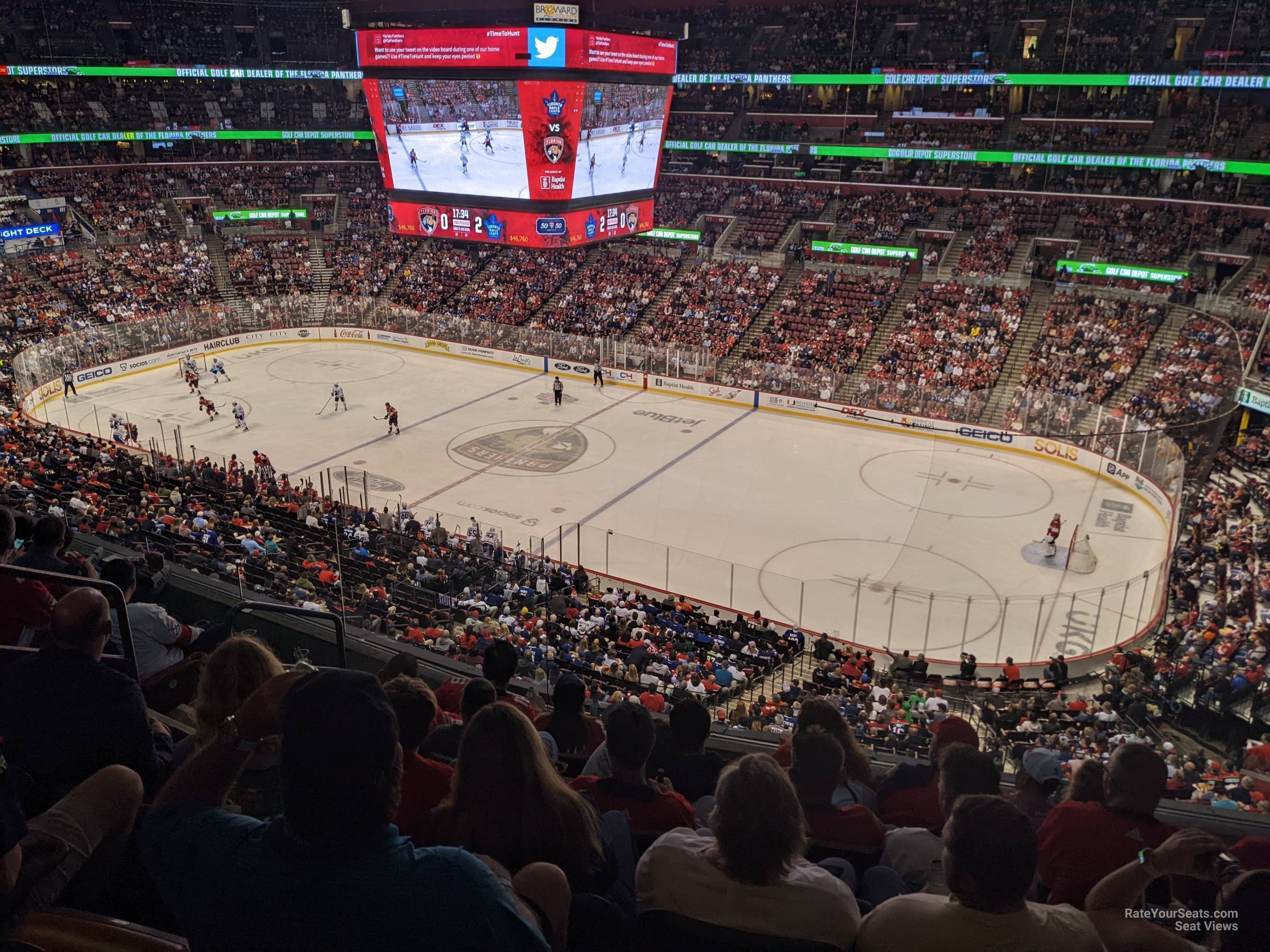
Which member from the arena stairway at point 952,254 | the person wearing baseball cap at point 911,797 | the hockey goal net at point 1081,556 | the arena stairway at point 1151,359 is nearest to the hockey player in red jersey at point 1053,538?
the hockey goal net at point 1081,556

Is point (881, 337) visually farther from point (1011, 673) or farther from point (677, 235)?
point (1011, 673)

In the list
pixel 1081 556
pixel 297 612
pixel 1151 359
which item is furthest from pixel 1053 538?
pixel 297 612

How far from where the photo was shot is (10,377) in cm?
3375

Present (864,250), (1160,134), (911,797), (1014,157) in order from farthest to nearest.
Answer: (864,250) < (1014,157) < (1160,134) < (911,797)

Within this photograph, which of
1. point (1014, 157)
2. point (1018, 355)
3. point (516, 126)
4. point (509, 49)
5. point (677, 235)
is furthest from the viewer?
point (677, 235)

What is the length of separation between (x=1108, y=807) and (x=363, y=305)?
4700cm

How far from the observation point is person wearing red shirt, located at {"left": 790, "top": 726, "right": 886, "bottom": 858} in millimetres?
4270

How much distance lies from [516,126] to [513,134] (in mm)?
268

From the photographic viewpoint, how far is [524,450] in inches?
1225

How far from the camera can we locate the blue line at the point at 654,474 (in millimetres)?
25188

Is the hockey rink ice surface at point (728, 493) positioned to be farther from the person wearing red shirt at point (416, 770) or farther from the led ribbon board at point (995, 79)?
the led ribbon board at point (995, 79)

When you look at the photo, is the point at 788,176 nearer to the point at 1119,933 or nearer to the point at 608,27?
the point at 608,27

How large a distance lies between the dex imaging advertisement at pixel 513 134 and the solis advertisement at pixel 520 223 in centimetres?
62

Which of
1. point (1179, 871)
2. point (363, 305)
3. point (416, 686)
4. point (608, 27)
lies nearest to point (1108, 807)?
point (1179, 871)
